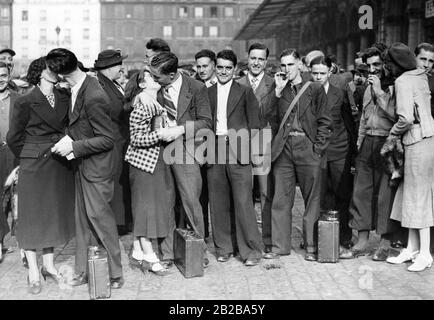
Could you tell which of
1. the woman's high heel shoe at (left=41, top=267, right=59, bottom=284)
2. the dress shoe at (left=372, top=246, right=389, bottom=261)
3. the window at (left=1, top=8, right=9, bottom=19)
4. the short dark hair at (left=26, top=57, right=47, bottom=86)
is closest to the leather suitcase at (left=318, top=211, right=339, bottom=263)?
the dress shoe at (left=372, top=246, right=389, bottom=261)

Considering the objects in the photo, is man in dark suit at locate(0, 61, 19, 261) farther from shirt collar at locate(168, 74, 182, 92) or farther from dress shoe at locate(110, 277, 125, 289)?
shirt collar at locate(168, 74, 182, 92)

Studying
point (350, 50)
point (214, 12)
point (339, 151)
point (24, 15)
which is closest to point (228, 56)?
point (339, 151)

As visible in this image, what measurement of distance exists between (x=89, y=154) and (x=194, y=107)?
4.03 ft

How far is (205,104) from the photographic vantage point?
225 inches

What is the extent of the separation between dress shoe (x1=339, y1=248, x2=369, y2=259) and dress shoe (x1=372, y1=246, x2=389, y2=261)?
170 millimetres

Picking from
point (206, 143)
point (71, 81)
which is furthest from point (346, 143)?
point (71, 81)

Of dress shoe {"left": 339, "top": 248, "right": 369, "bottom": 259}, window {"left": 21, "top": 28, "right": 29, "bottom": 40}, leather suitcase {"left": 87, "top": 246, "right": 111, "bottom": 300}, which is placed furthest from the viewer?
window {"left": 21, "top": 28, "right": 29, "bottom": 40}

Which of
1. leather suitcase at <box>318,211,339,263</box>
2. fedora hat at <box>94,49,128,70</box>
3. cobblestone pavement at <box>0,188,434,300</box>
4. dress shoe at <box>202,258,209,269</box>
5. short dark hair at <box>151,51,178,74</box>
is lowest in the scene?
cobblestone pavement at <box>0,188,434,300</box>

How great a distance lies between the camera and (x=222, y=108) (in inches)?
231

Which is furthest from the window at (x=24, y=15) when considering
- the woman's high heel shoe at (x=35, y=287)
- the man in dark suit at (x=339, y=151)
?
the woman's high heel shoe at (x=35, y=287)

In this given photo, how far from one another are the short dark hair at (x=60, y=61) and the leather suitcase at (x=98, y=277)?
1.48 metres

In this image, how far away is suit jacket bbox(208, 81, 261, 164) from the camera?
5.82 m

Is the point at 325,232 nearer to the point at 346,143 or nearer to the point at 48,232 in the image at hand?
the point at 346,143

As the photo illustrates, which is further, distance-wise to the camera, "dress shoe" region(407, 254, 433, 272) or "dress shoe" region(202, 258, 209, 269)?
"dress shoe" region(202, 258, 209, 269)
